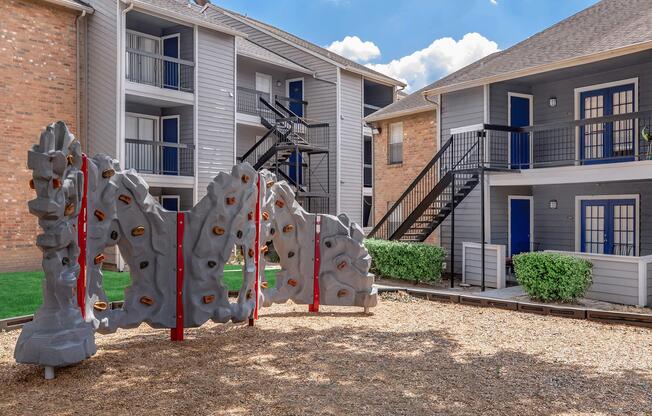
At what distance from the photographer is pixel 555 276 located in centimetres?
1209

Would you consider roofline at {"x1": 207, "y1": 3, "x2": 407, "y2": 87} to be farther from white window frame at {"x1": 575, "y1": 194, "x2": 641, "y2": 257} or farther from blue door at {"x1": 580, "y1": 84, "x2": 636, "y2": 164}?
white window frame at {"x1": 575, "y1": 194, "x2": 641, "y2": 257}

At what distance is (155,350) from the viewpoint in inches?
320

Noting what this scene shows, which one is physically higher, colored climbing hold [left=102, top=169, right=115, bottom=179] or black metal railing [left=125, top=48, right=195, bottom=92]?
black metal railing [left=125, top=48, right=195, bottom=92]

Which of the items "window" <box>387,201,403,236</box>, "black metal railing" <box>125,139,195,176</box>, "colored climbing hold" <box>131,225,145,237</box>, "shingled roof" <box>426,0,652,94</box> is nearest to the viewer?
"colored climbing hold" <box>131,225,145,237</box>

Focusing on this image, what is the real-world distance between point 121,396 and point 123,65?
1344cm

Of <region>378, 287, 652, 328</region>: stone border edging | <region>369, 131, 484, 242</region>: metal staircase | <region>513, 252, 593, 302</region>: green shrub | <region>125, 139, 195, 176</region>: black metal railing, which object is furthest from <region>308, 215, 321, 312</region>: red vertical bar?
<region>125, 139, 195, 176</region>: black metal railing

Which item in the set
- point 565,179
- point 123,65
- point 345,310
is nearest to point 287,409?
point 345,310

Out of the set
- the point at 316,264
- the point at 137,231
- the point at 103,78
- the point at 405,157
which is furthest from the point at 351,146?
the point at 137,231

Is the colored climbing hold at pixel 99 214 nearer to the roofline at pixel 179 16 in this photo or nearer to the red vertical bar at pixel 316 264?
the red vertical bar at pixel 316 264

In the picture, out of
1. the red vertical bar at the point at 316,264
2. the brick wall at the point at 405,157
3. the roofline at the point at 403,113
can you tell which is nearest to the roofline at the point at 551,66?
the roofline at the point at 403,113

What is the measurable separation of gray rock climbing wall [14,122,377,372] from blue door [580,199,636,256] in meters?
7.72

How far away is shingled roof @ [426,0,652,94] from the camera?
13.3 m

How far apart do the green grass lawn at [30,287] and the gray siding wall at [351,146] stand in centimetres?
957

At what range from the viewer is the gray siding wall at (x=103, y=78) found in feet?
56.4
